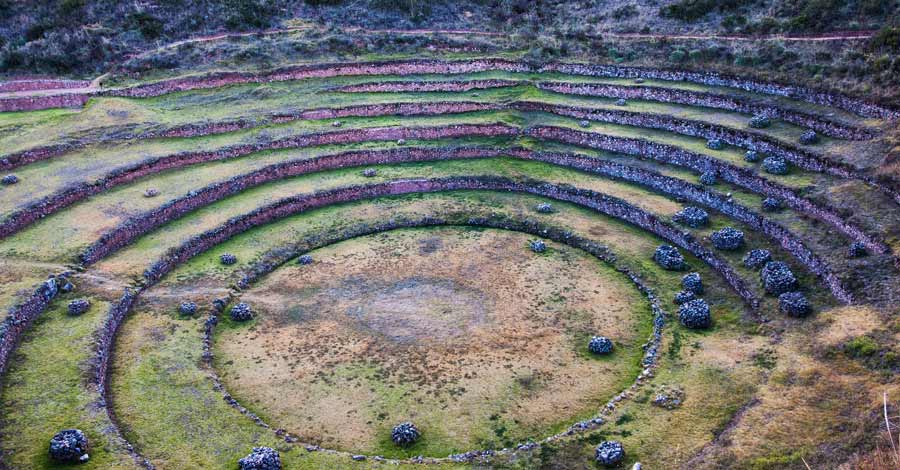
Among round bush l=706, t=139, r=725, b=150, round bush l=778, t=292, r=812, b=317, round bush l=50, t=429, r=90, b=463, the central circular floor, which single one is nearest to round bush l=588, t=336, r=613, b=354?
the central circular floor

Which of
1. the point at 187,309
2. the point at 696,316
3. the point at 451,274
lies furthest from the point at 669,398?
the point at 187,309

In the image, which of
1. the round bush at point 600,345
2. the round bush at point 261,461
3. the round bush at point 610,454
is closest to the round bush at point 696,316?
the round bush at point 600,345

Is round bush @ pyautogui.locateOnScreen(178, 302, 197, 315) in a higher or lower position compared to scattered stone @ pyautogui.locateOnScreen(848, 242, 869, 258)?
lower

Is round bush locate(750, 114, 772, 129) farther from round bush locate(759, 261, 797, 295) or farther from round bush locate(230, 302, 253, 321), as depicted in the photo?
round bush locate(230, 302, 253, 321)

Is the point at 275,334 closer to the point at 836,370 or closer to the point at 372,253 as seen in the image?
the point at 372,253

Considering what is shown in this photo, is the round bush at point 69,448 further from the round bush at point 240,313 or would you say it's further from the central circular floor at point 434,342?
the round bush at point 240,313

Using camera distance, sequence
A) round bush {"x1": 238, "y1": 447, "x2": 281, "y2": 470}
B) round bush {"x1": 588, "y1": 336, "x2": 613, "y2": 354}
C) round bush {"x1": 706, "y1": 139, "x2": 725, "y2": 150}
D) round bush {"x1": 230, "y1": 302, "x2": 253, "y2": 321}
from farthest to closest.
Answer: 1. round bush {"x1": 706, "y1": 139, "x2": 725, "y2": 150}
2. round bush {"x1": 230, "y1": 302, "x2": 253, "y2": 321}
3. round bush {"x1": 588, "y1": 336, "x2": 613, "y2": 354}
4. round bush {"x1": 238, "y1": 447, "x2": 281, "y2": 470}
